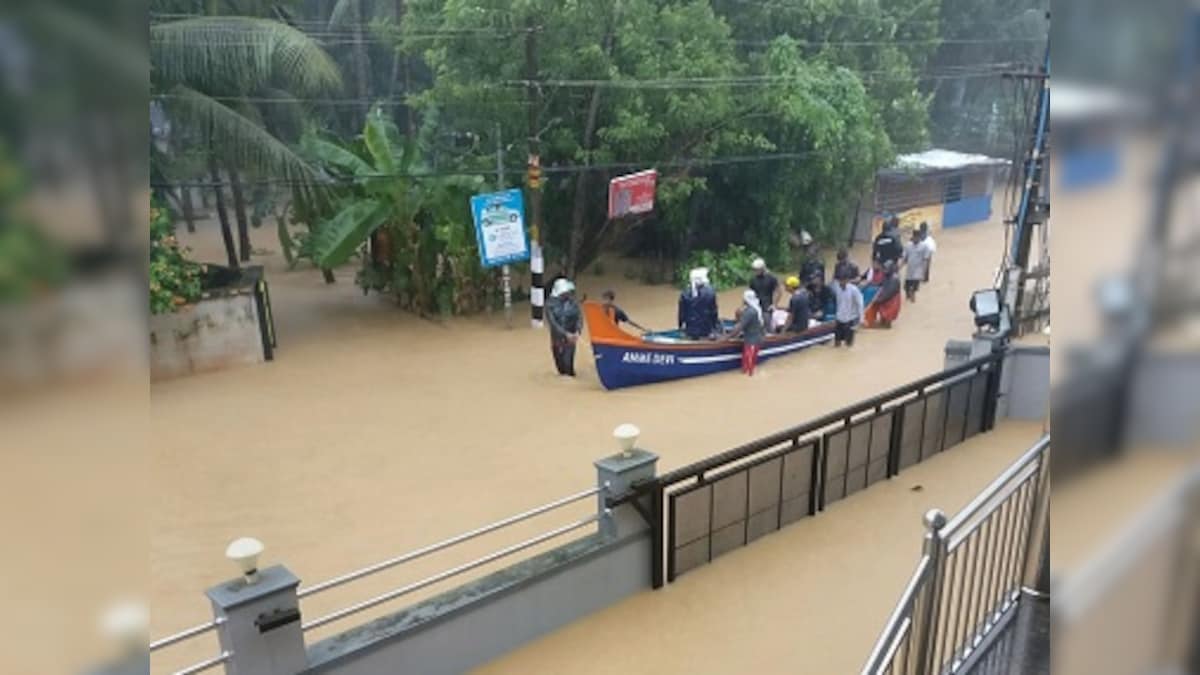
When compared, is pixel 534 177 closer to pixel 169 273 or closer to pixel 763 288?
pixel 763 288

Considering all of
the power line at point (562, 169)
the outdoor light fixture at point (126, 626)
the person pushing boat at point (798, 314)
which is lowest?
the person pushing boat at point (798, 314)

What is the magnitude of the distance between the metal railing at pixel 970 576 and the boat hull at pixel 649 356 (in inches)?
230

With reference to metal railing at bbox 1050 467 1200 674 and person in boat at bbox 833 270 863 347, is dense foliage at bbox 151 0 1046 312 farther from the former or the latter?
metal railing at bbox 1050 467 1200 674

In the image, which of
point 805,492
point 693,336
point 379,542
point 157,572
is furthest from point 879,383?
point 157,572

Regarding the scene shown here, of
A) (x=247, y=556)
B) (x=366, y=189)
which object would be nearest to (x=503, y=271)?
(x=366, y=189)

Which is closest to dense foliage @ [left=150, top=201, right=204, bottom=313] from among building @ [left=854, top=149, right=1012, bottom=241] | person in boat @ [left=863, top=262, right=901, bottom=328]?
person in boat @ [left=863, top=262, right=901, bottom=328]

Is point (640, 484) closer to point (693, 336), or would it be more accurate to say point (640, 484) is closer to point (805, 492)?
point (805, 492)

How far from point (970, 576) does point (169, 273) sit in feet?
27.4

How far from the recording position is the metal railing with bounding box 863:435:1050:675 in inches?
89.9

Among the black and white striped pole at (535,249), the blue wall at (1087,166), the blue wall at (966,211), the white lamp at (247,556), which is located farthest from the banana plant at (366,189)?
the blue wall at (966,211)

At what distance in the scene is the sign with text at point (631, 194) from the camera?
1212 centimetres

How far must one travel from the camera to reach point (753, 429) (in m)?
8.07

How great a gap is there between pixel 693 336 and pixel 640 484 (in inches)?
194

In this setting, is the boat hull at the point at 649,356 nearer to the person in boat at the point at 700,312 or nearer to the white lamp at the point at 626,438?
the person in boat at the point at 700,312
